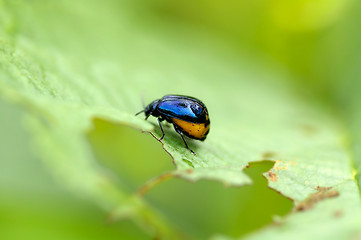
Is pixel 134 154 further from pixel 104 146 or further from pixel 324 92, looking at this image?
pixel 324 92

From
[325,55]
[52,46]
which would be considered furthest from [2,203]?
[325,55]

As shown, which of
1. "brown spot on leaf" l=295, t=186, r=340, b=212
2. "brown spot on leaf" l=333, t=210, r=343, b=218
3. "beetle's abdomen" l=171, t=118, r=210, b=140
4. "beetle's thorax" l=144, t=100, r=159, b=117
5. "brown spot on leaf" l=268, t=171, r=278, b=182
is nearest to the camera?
"brown spot on leaf" l=333, t=210, r=343, b=218

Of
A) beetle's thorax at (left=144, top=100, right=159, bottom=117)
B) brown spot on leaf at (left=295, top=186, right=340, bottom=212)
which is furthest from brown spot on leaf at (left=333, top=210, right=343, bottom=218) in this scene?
beetle's thorax at (left=144, top=100, right=159, bottom=117)

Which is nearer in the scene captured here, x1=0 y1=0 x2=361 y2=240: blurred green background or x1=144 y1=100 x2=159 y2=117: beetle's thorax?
x1=144 y1=100 x2=159 y2=117: beetle's thorax

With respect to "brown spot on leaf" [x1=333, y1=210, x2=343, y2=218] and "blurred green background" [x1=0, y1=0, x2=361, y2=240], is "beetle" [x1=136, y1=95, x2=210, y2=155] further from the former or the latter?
"brown spot on leaf" [x1=333, y1=210, x2=343, y2=218]

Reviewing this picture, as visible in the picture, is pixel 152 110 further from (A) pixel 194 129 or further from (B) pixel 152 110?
(A) pixel 194 129

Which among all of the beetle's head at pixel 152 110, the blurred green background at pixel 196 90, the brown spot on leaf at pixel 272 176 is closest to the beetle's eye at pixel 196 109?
the beetle's head at pixel 152 110
